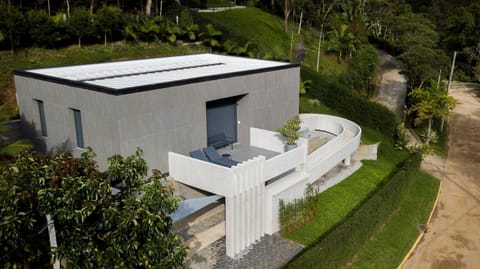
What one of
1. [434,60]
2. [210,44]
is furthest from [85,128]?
[434,60]

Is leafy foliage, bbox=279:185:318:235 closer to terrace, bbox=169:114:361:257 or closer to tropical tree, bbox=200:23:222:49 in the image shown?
terrace, bbox=169:114:361:257

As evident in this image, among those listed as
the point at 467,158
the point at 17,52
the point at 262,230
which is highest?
the point at 17,52

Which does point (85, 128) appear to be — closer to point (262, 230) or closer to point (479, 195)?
point (262, 230)

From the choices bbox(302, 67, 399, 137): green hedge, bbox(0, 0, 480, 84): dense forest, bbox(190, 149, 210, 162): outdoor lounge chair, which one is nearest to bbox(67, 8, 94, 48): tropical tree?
bbox(0, 0, 480, 84): dense forest

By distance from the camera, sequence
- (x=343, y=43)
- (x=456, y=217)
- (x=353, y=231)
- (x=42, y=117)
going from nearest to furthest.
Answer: (x=353, y=231) < (x=42, y=117) < (x=456, y=217) < (x=343, y=43)

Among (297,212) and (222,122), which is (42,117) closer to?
(222,122)

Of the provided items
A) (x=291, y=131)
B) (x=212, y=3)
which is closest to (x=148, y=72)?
(x=291, y=131)

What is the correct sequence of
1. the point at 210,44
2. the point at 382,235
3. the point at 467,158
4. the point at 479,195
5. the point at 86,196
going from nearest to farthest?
the point at 86,196 < the point at 382,235 < the point at 479,195 < the point at 467,158 < the point at 210,44
